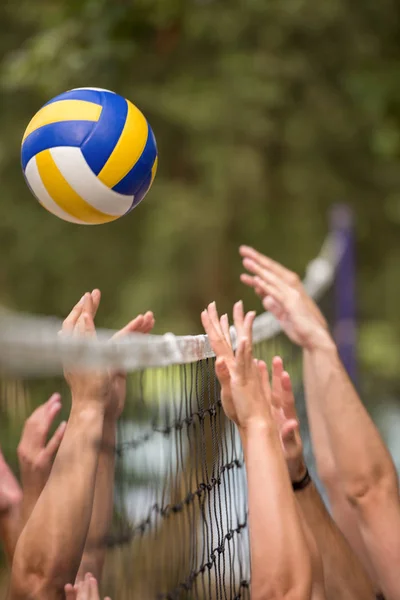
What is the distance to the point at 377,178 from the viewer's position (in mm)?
9508

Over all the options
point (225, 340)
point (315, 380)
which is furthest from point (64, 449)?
point (315, 380)

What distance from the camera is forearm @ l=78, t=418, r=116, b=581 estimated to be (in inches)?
93.3

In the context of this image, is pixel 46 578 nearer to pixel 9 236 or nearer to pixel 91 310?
pixel 91 310

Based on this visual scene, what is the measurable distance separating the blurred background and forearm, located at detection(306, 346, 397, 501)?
4.44 meters

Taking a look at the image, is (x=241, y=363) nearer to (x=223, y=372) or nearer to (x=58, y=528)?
(x=223, y=372)

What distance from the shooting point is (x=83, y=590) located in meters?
2.05

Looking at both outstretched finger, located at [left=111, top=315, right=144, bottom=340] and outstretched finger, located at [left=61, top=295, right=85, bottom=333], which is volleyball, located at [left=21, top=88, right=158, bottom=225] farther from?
outstretched finger, located at [left=61, top=295, right=85, bottom=333]

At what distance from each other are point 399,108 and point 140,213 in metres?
2.63

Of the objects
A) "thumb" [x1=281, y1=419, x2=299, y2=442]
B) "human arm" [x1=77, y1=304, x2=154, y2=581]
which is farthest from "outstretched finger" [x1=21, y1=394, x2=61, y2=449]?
"thumb" [x1=281, y1=419, x2=299, y2=442]

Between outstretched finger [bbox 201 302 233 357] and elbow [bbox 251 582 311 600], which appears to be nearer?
elbow [bbox 251 582 311 600]

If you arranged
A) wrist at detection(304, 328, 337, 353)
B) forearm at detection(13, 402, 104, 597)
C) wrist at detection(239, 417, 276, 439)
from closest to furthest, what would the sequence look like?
forearm at detection(13, 402, 104, 597) < wrist at detection(239, 417, 276, 439) < wrist at detection(304, 328, 337, 353)

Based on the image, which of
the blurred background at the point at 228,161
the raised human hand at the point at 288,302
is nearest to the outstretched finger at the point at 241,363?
the raised human hand at the point at 288,302

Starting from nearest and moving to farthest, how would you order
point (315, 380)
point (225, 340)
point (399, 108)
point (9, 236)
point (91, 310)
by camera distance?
point (225, 340) → point (91, 310) → point (315, 380) → point (399, 108) → point (9, 236)

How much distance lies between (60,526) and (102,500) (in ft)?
1.39
